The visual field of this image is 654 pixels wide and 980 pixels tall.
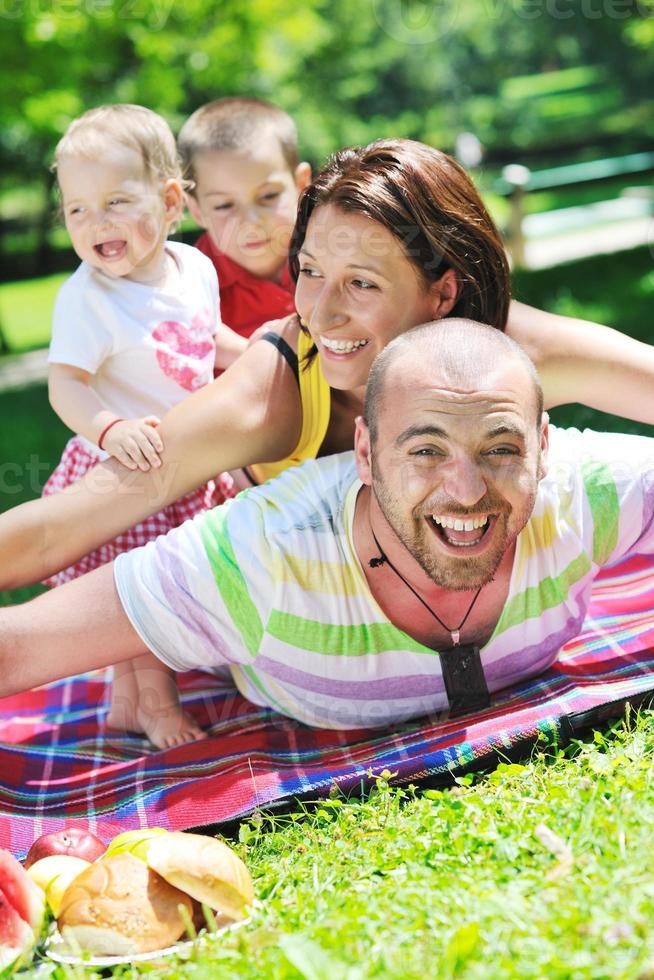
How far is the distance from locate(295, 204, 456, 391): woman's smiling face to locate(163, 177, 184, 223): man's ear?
0.93 meters

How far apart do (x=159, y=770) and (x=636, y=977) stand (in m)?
1.85

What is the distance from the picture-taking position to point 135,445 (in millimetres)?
3701

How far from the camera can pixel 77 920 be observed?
254cm

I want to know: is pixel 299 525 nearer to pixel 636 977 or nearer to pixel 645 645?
pixel 645 645

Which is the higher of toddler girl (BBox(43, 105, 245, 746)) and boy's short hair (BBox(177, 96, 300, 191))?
boy's short hair (BBox(177, 96, 300, 191))

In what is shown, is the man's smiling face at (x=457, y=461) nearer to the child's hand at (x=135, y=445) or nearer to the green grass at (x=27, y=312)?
the child's hand at (x=135, y=445)

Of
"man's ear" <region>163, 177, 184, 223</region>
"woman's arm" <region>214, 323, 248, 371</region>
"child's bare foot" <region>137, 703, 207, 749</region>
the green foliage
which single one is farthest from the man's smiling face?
the green foliage

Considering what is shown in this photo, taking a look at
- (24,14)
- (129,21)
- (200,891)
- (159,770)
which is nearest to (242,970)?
(200,891)

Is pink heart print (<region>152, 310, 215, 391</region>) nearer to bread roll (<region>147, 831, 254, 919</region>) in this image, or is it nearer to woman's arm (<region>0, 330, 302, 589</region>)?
woman's arm (<region>0, 330, 302, 589</region>)

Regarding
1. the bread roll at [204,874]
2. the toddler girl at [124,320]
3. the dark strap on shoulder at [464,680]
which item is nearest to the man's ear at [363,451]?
the dark strap on shoulder at [464,680]

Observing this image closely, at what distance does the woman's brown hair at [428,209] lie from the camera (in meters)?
3.50

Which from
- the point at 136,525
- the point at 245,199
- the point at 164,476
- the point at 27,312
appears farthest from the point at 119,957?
the point at 27,312

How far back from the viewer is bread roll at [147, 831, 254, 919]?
8.42ft

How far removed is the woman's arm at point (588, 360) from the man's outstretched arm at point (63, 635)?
4.93 ft
